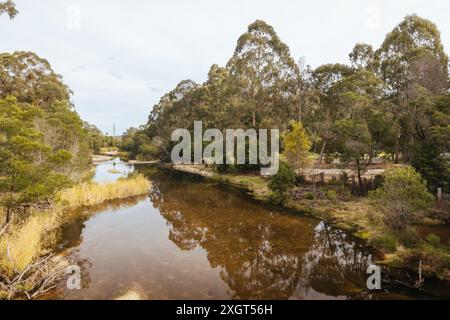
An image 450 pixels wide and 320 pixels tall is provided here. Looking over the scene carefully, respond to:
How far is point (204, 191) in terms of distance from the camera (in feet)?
87.5

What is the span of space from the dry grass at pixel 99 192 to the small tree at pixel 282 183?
11057mm

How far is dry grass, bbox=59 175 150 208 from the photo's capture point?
18.2m

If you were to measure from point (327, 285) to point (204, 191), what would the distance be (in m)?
18.6

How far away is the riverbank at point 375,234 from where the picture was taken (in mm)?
9242

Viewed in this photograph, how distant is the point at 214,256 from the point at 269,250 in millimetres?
2340

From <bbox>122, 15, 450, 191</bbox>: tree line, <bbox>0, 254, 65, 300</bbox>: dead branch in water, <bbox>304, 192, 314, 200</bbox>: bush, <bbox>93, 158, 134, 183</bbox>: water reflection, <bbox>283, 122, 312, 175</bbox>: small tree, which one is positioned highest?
<bbox>122, 15, 450, 191</bbox>: tree line

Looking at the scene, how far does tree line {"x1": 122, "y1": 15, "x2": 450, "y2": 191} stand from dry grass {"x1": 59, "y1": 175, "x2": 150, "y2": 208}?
1373 cm

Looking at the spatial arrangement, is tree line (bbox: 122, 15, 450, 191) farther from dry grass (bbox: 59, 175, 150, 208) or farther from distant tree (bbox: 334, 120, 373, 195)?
dry grass (bbox: 59, 175, 150, 208)

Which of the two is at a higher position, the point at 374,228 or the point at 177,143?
the point at 177,143

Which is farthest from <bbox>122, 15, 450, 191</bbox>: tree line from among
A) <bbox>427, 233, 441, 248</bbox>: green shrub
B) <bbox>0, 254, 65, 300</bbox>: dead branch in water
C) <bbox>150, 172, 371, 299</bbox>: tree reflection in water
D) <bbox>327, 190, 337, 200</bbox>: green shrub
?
<bbox>0, 254, 65, 300</bbox>: dead branch in water

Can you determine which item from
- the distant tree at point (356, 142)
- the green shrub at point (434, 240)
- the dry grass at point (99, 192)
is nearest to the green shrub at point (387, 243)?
the green shrub at point (434, 240)
